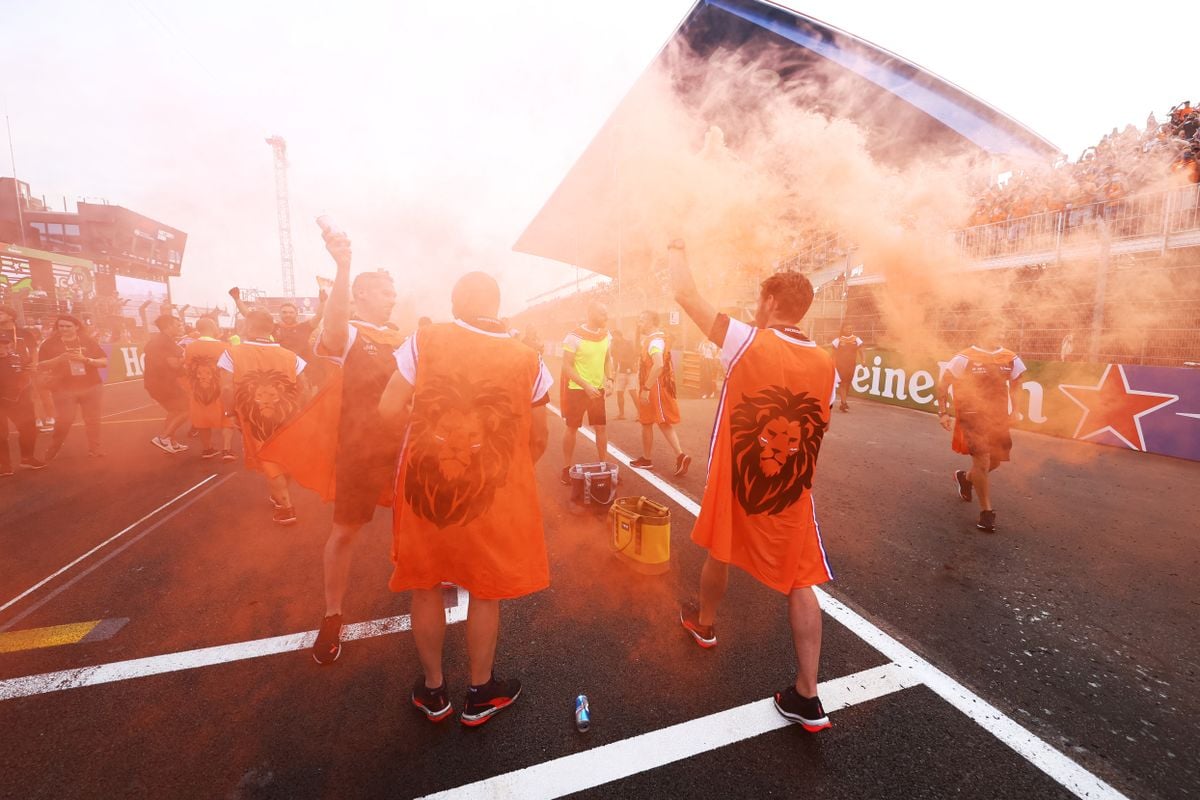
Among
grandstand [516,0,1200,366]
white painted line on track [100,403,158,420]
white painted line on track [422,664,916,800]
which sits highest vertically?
grandstand [516,0,1200,366]

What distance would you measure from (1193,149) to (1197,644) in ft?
46.6

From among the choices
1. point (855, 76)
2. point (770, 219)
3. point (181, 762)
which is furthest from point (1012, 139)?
point (181, 762)

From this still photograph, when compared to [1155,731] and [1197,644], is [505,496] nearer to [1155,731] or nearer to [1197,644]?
[1155,731]

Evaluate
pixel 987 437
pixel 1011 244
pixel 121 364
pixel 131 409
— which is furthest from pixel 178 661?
pixel 121 364

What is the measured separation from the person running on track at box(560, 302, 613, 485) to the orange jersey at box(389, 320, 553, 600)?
132 inches

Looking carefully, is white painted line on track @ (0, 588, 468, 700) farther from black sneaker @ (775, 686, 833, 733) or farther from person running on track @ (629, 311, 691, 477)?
person running on track @ (629, 311, 691, 477)

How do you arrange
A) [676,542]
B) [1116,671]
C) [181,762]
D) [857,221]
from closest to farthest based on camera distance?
[181,762] → [1116,671] → [676,542] → [857,221]

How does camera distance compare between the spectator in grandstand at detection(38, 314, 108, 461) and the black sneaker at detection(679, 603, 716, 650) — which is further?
the spectator in grandstand at detection(38, 314, 108, 461)

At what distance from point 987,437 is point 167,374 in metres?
10.5

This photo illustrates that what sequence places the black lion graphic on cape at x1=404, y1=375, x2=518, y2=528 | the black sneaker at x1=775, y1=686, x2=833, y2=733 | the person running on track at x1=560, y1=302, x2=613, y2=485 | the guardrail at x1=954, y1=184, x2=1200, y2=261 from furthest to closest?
1. the guardrail at x1=954, y1=184, x2=1200, y2=261
2. the person running on track at x1=560, y1=302, x2=613, y2=485
3. the black sneaker at x1=775, y1=686, x2=833, y2=733
4. the black lion graphic on cape at x1=404, y1=375, x2=518, y2=528

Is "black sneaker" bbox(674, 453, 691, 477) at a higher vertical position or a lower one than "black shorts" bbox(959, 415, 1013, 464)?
lower

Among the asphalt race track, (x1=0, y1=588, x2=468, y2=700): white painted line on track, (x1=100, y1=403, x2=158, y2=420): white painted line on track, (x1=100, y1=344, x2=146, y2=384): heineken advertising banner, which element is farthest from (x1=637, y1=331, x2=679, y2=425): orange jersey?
(x1=100, y1=344, x2=146, y2=384): heineken advertising banner

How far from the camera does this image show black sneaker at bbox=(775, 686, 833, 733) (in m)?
2.18

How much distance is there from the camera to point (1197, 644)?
2949mm
